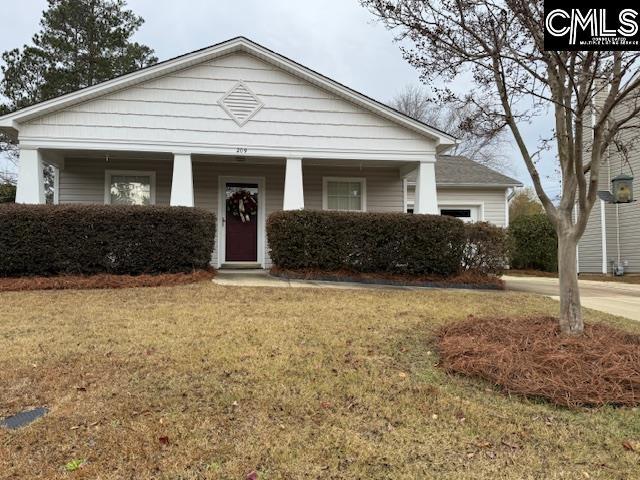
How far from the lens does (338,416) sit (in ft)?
10.6

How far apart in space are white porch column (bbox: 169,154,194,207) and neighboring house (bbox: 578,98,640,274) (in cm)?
1367

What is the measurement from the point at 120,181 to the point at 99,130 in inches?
84.8

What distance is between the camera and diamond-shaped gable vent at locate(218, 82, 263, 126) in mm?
10969

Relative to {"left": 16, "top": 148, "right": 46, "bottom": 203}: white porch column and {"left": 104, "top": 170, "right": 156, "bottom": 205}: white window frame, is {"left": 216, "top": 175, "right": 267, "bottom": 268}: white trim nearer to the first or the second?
{"left": 104, "top": 170, "right": 156, "bottom": 205}: white window frame

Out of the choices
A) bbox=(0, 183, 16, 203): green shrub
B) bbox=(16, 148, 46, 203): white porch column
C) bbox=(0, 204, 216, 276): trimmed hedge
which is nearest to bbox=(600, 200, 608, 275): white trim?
bbox=(0, 204, 216, 276): trimmed hedge

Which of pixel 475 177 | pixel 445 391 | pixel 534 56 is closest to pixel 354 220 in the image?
pixel 534 56

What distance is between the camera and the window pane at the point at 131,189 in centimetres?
1234

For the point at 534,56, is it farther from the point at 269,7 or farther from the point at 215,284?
the point at 269,7

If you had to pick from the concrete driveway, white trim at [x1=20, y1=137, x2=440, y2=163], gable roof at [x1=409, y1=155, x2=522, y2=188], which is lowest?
the concrete driveway

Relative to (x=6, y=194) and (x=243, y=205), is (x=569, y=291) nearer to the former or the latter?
(x=243, y=205)

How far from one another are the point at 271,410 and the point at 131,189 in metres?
10.5

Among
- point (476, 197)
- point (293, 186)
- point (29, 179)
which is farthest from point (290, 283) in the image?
point (476, 197)

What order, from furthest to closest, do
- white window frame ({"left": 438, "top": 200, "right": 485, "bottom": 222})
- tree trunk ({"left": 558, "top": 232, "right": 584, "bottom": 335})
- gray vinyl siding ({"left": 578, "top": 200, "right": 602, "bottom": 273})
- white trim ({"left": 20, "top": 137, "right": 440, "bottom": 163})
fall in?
1. gray vinyl siding ({"left": 578, "top": 200, "right": 602, "bottom": 273})
2. white window frame ({"left": 438, "top": 200, "right": 485, "bottom": 222})
3. white trim ({"left": 20, "top": 137, "right": 440, "bottom": 163})
4. tree trunk ({"left": 558, "top": 232, "right": 584, "bottom": 335})

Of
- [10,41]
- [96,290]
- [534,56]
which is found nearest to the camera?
[534,56]
